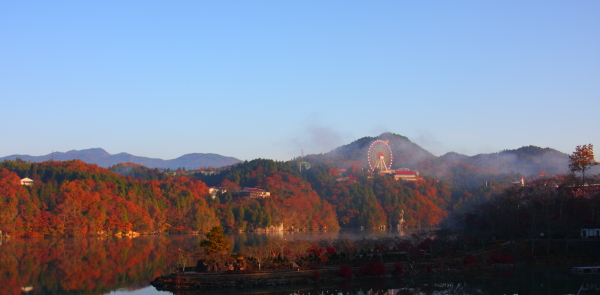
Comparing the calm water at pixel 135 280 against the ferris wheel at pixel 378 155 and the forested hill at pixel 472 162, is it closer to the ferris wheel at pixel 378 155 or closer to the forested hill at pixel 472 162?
the ferris wheel at pixel 378 155

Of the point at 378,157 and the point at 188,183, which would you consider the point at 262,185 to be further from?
the point at 378,157

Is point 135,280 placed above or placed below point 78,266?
below

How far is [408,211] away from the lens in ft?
322

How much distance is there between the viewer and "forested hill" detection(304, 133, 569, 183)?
159 metres

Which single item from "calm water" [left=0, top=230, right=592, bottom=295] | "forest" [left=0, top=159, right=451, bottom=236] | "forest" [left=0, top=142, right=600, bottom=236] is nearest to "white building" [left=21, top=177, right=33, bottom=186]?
"forest" [left=0, top=159, right=451, bottom=236]

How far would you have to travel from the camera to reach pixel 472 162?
6875 inches

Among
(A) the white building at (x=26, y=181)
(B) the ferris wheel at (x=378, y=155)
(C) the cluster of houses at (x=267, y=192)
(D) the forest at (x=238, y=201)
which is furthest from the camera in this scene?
(B) the ferris wheel at (x=378, y=155)

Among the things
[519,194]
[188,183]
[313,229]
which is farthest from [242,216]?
[519,194]

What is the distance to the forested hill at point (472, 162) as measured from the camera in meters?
159

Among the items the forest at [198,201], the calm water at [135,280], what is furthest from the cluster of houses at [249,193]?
the calm water at [135,280]

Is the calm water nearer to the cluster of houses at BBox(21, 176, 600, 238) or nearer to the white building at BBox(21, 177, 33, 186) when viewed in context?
the cluster of houses at BBox(21, 176, 600, 238)

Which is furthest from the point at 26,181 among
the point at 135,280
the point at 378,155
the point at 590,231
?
the point at 590,231

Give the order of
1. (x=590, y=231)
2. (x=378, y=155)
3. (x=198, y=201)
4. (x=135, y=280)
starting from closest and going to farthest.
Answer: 1. (x=135, y=280)
2. (x=590, y=231)
3. (x=198, y=201)
4. (x=378, y=155)

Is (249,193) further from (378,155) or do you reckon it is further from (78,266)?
(78,266)
